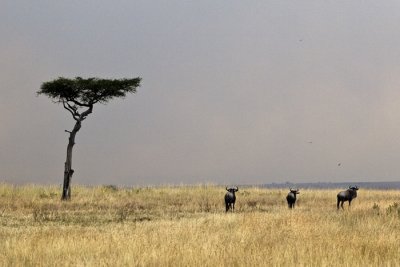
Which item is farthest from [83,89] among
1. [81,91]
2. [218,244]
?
[218,244]

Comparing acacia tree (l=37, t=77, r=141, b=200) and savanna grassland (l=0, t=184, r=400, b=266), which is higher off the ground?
acacia tree (l=37, t=77, r=141, b=200)

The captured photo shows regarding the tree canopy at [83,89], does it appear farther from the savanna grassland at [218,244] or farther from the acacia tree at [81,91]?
the savanna grassland at [218,244]

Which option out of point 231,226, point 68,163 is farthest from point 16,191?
point 231,226

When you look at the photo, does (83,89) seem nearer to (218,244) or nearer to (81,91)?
(81,91)

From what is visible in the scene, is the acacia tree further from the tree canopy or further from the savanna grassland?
the savanna grassland

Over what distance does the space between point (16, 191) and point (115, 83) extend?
33.0 feet

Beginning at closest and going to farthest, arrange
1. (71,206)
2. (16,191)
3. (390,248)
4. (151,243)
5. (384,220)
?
(390,248) → (151,243) → (384,220) → (71,206) → (16,191)

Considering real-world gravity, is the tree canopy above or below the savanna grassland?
above

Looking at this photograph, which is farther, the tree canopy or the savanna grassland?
the tree canopy

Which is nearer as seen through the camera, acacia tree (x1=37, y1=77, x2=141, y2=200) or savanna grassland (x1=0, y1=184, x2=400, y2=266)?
savanna grassland (x1=0, y1=184, x2=400, y2=266)

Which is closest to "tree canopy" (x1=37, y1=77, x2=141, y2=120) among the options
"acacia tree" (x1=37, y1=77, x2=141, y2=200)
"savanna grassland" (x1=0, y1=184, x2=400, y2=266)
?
"acacia tree" (x1=37, y1=77, x2=141, y2=200)

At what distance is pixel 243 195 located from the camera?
1375 inches

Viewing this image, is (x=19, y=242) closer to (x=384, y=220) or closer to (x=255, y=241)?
(x=255, y=241)

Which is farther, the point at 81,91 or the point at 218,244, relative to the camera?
the point at 81,91
